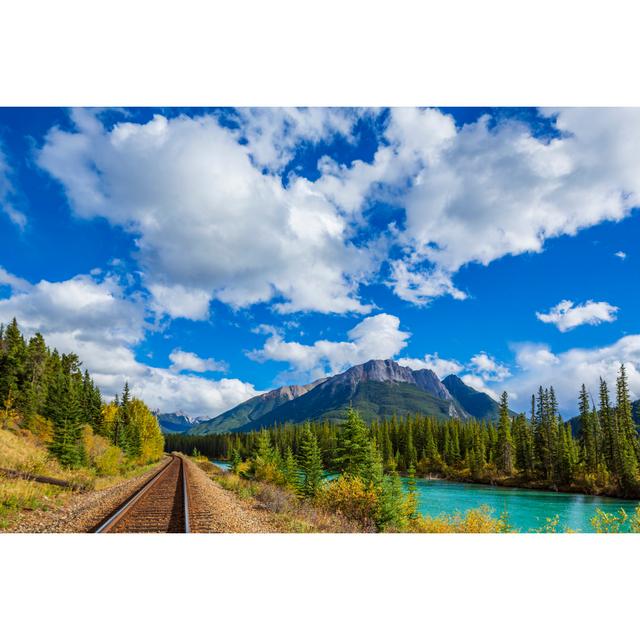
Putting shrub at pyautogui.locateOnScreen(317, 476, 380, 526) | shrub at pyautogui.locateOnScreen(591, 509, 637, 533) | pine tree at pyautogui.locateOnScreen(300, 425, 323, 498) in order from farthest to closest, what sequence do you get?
pine tree at pyautogui.locateOnScreen(300, 425, 323, 498)
shrub at pyautogui.locateOnScreen(317, 476, 380, 526)
shrub at pyautogui.locateOnScreen(591, 509, 637, 533)

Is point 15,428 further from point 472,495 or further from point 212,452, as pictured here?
point 212,452

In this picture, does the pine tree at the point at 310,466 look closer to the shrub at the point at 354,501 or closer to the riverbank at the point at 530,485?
the shrub at the point at 354,501

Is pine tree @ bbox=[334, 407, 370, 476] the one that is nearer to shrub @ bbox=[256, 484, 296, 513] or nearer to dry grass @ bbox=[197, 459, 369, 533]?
shrub @ bbox=[256, 484, 296, 513]

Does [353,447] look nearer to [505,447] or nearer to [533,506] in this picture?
[533,506]

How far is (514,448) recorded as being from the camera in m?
61.3

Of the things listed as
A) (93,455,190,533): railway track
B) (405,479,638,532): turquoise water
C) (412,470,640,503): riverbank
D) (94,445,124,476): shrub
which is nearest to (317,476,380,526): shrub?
(93,455,190,533): railway track

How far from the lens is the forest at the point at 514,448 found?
111ft

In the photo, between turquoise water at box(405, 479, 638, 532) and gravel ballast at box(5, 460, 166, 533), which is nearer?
gravel ballast at box(5, 460, 166, 533)

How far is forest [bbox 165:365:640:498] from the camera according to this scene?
33.9 m

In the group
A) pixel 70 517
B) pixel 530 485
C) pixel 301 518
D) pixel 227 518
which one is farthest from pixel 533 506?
pixel 70 517

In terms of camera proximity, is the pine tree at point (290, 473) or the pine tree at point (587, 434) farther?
the pine tree at point (587, 434)

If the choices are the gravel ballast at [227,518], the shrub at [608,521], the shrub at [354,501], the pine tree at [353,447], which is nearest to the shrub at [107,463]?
the pine tree at [353,447]
